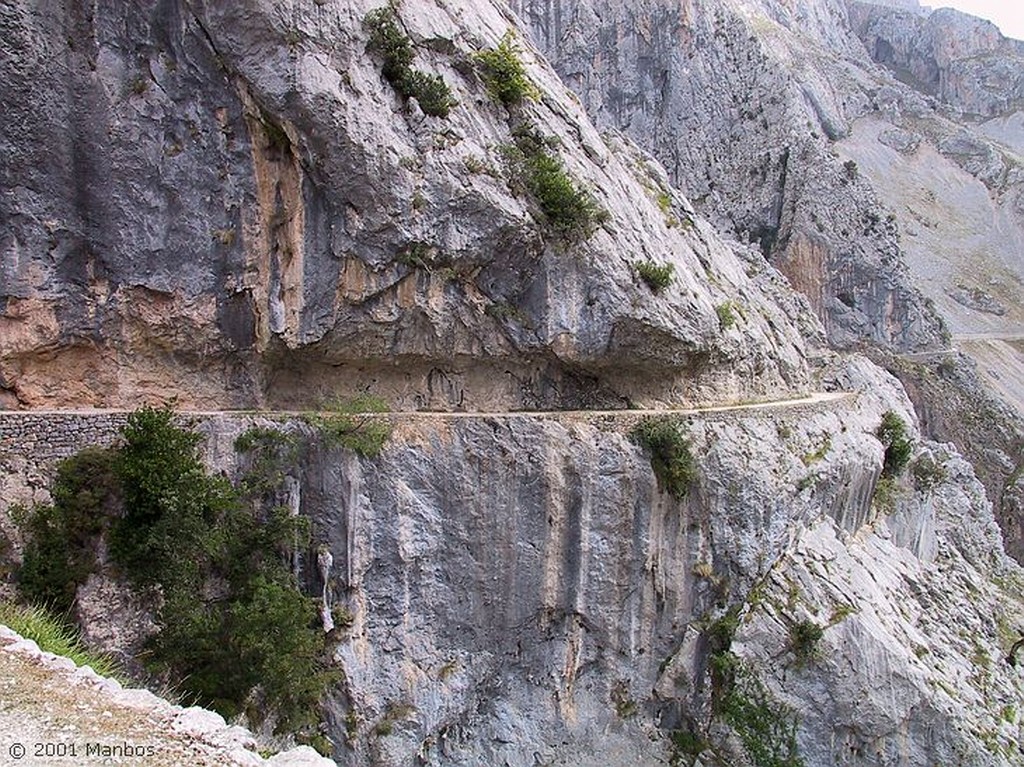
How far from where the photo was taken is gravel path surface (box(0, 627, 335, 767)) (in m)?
7.85

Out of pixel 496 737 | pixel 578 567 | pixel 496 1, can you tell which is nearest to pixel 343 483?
Answer: pixel 578 567

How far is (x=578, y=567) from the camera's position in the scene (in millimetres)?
21125

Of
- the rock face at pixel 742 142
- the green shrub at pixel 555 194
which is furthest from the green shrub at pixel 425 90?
the rock face at pixel 742 142

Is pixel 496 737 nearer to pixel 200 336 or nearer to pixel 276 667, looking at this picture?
pixel 276 667

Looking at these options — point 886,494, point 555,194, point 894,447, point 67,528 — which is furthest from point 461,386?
point 894,447

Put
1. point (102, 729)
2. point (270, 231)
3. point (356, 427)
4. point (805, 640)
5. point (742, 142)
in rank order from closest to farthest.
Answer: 1. point (102, 729)
2. point (356, 427)
3. point (270, 231)
4. point (805, 640)
5. point (742, 142)

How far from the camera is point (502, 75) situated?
2366 centimetres

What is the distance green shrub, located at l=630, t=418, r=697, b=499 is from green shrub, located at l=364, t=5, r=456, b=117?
440 inches

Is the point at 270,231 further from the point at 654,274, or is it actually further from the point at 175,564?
the point at 654,274

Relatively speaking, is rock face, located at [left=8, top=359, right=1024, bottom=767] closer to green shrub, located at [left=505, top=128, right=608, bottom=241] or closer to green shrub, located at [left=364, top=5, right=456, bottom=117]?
green shrub, located at [left=505, top=128, right=608, bottom=241]

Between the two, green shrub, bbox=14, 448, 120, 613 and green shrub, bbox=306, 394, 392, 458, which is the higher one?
green shrub, bbox=306, 394, 392, 458

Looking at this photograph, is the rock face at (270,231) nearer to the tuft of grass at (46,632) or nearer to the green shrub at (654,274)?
the green shrub at (654,274)

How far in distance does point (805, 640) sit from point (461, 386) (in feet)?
41.9

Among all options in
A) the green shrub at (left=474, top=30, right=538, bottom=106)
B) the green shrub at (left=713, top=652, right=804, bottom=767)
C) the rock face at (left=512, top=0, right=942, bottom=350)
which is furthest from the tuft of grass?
the rock face at (left=512, top=0, right=942, bottom=350)
